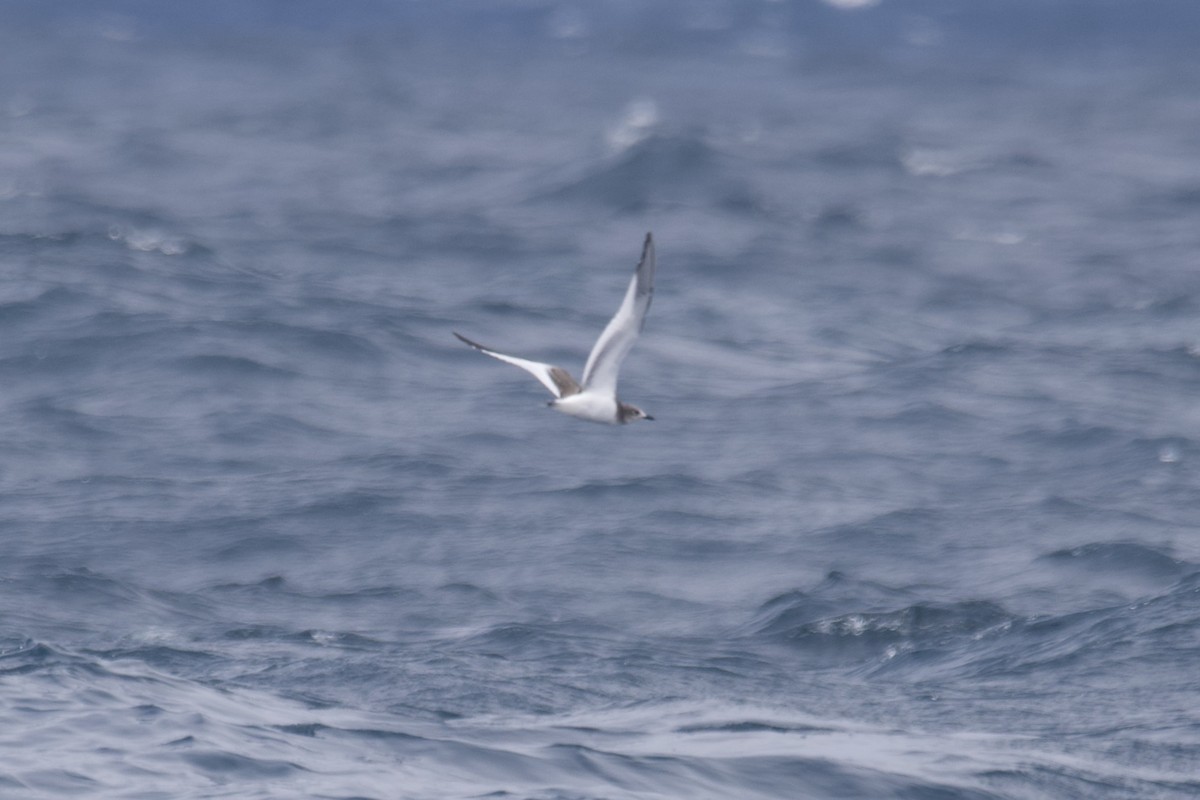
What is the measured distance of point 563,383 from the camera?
48.7 ft

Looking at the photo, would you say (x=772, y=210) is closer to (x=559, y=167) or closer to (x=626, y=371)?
(x=559, y=167)

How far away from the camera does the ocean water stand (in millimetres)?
15898

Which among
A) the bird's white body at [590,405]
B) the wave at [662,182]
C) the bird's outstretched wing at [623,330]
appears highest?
the bird's outstretched wing at [623,330]

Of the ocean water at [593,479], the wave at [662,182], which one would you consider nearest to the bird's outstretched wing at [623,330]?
the ocean water at [593,479]

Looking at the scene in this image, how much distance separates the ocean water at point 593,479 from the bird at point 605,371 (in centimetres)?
289

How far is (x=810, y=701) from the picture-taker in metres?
17.5

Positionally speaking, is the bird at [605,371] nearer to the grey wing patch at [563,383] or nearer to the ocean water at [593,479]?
the grey wing patch at [563,383]

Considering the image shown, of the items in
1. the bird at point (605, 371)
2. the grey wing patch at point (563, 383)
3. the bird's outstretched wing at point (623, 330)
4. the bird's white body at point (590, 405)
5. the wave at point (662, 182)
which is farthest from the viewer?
Result: the wave at point (662, 182)

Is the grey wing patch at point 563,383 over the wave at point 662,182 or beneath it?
over

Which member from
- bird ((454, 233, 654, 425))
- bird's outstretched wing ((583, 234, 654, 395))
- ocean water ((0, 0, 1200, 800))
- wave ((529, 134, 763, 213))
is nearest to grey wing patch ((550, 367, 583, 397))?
bird ((454, 233, 654, 425))

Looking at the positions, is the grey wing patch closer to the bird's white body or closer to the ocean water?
the bird's white body

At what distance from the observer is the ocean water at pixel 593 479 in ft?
52.2

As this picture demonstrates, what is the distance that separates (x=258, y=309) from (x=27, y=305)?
3678 mm

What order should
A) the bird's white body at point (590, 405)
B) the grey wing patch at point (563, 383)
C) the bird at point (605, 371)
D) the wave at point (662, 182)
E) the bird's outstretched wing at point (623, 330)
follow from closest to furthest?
the bird's outstretched wing at point (623, 330)
the bird at point (605, 371)
the bird's white body at point (590, 405)
the grey wing patch at point (563, 383)
the wave at point (662, 182)
